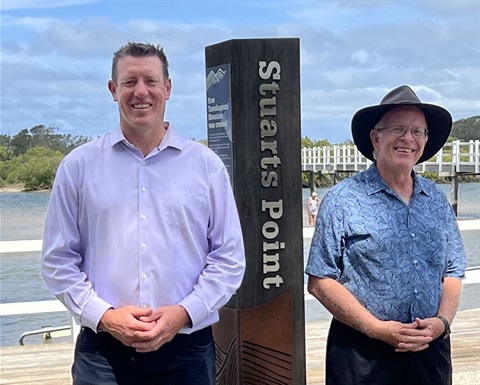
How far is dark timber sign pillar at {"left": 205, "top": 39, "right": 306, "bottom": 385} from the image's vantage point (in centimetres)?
370

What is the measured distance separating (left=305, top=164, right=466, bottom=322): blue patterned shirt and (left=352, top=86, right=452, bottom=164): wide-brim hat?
0.65 feet

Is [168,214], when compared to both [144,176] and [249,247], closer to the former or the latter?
[144,176]

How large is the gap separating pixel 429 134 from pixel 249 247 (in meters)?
0.99

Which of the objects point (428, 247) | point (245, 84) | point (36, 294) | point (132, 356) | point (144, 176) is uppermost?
point (245, 84)

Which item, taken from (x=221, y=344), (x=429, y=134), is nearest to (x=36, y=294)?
(x=221, y=344)

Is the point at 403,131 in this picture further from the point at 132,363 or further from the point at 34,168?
the point at 34,168

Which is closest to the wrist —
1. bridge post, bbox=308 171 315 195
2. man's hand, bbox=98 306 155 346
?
man's hand, bbox=98 306 155 346

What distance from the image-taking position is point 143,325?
8.02 feet

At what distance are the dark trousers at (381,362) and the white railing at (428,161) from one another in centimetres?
2471

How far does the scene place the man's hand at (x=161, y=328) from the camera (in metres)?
2.45

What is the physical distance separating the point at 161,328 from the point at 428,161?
124ft

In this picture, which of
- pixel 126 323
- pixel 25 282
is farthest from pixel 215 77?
pixel 25 282

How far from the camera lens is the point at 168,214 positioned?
2562mm

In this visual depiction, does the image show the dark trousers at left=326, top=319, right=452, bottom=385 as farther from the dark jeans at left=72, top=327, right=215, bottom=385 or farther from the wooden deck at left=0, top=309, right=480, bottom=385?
the wooden deck at left=0, top=309, right=480, bottom=385
